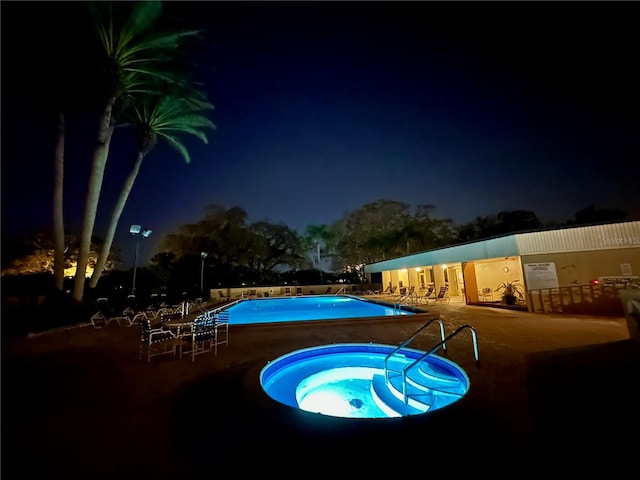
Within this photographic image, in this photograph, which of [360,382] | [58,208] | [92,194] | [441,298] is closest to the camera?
[360,382]

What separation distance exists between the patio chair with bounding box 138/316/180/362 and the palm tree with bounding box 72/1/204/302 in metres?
7.65

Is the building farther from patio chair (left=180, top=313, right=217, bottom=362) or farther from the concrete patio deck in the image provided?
patio chair (left=180, top=313, right=217, bottom=362)

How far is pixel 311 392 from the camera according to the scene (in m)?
4.62

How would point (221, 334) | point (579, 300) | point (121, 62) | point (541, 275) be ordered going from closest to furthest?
point (221, 334), point (579, 300), point (541, 275), point (121, 62)

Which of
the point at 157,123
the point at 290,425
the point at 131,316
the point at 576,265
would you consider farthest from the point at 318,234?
the point at 290,425

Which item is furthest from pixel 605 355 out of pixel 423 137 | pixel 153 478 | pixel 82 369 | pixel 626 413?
pixel 423 137

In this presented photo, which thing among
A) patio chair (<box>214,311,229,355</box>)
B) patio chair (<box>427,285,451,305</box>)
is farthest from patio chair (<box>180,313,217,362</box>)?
patio chair (<box>427,285,451,305</box>)

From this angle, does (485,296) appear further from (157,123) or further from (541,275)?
(157,123)

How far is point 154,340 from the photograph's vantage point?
17.0 feet

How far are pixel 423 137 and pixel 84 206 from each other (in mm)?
24395

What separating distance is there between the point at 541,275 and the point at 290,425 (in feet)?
36.2

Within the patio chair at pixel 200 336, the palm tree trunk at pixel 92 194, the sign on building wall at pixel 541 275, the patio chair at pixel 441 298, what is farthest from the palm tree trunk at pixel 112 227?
the sign on building wall at pixel 541 275

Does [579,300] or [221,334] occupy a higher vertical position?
[579,300]

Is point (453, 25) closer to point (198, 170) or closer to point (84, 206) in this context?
point (84, 206)
